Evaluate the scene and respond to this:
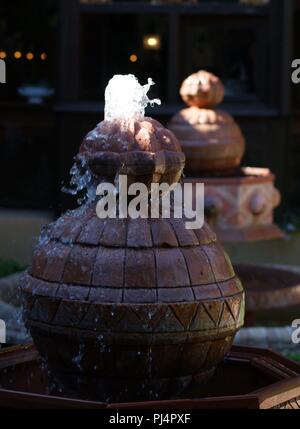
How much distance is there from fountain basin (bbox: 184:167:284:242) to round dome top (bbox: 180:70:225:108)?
0.52 m

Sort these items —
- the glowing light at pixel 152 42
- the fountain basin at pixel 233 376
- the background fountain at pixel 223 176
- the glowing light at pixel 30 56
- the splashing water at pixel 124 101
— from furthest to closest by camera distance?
1. the glowing light at pixel 30 56
2. the glowing light at pixel 152 42
3. the background fountain at pixel 223 176
4. the splashing water at pixel 124 101
5. the fountain basin at pixel 233 376

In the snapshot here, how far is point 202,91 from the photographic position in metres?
7.24

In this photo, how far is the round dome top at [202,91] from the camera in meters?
7.24

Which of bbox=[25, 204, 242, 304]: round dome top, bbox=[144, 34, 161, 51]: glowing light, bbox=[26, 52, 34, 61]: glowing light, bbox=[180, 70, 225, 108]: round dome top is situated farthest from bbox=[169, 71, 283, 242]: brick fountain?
bbox=[26, 52, 34, 61]: glowing light

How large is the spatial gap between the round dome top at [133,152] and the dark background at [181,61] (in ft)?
19.5

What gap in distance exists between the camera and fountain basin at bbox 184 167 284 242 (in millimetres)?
7137

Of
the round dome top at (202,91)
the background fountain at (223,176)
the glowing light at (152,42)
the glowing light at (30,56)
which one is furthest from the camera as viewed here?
the glowing light at (30,56)

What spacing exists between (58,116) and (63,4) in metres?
0.99

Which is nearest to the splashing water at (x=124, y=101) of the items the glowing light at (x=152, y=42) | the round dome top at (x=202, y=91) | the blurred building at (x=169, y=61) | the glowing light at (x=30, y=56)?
the round dome top at (x=202, y=91)

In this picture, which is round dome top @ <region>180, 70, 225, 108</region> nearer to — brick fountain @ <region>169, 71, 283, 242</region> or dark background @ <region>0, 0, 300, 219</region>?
brick fountain @ <region>169, 71, 283, 242</region>

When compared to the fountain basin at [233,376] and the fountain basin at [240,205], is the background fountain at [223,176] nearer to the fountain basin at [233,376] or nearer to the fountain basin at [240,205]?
the fountain basin at [240,205]

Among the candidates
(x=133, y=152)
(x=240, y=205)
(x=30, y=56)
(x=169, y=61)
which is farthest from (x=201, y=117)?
(x=30, y=56)

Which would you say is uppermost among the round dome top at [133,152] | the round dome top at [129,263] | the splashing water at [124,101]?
the splashing water at [124,101]
